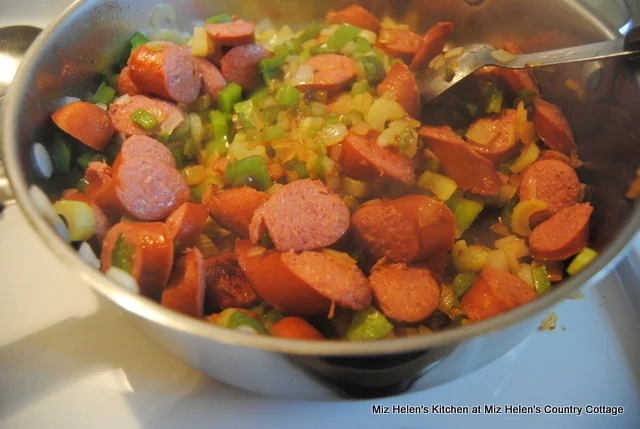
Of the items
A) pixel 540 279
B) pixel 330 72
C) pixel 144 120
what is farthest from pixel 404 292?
pixel 144 120

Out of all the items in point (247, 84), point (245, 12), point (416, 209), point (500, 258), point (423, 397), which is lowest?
point (423, 397)

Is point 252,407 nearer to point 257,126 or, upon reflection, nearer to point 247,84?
point 257,126

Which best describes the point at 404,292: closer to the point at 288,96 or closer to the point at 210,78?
the point at 288,96

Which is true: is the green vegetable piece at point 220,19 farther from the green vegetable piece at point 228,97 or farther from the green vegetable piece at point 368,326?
the green vegetable piece at point 368,326

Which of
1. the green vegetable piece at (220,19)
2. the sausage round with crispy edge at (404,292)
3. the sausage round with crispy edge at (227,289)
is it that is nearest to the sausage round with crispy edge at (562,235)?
the sausage round with crispy edge at (404,292)

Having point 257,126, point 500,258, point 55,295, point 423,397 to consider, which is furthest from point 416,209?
point 55,295

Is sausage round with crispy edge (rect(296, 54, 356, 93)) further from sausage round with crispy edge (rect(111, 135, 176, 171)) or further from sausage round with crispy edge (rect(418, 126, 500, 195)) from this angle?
sausage round with crispy edge (rect(111, 135, 176, 171))
